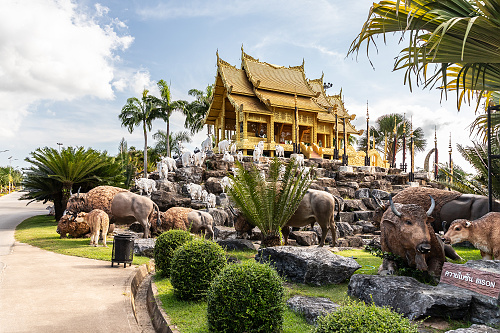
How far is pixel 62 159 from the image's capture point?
54.3 ft

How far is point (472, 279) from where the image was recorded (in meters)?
4.14

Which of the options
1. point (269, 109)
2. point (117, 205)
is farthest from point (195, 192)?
point (269, 109)

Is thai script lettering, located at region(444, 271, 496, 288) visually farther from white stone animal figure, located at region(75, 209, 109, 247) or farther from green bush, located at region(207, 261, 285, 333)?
white stone animal figure, located at region(75, 209, 109, 247)

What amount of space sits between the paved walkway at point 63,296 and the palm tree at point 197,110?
2725 cm

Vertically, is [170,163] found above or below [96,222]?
above

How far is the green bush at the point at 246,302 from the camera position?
3809 millimetres

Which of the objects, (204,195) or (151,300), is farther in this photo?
(204,195)

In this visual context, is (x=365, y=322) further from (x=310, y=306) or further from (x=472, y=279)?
(x=472, y=279)

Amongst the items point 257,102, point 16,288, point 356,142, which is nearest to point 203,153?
point 257,102

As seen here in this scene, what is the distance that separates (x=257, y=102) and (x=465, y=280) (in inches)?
1034

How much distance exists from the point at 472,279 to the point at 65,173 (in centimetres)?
1675

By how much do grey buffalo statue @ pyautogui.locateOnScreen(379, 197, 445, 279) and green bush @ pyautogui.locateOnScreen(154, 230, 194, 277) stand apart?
143 inches

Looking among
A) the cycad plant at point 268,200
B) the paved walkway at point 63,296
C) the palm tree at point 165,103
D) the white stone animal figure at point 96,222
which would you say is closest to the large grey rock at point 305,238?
the cycad plant at point 268,200

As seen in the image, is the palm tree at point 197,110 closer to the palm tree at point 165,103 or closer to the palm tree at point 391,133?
the palm tree at point 165,103
